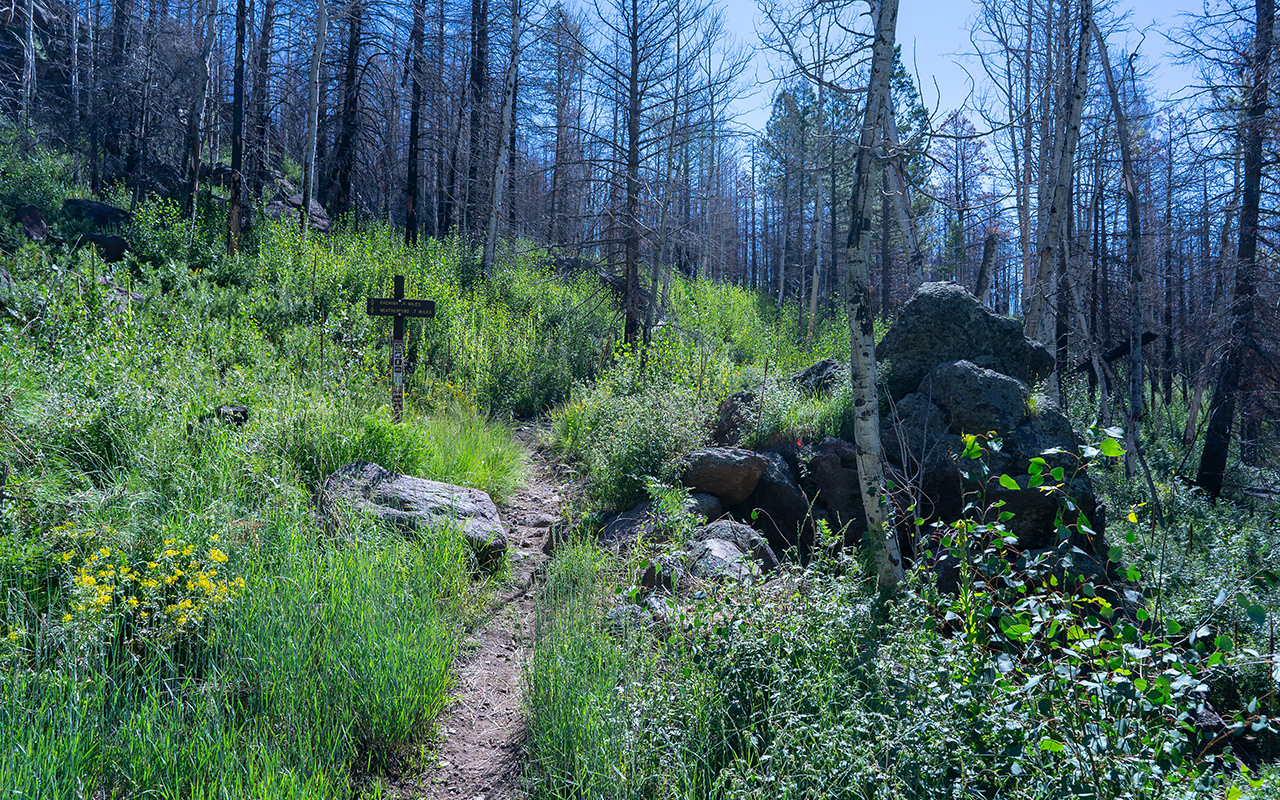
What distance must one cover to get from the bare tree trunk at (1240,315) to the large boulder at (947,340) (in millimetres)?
5533

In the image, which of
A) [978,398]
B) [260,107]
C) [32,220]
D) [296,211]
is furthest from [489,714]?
[260,107]

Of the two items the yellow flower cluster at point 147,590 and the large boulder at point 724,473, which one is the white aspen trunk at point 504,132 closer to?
the large boulder at point 724,473

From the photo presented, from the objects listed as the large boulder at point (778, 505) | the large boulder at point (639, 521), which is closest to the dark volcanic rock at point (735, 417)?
the large boulder at point (778, 505)

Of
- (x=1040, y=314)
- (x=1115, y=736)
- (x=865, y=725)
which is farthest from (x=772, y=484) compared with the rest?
(x=1040, y=314)

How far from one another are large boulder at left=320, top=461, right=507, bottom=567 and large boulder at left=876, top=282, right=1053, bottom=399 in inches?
176

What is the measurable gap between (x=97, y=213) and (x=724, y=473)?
14997 mm

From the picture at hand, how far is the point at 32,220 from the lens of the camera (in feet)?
41.0

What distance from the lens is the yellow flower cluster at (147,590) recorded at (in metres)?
2.87

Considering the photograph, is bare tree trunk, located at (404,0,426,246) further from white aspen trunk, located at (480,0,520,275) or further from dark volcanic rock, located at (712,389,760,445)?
dark volcanic rock, located at (712,389,760,445)

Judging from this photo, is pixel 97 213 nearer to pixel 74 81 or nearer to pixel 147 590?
pixel 74 81

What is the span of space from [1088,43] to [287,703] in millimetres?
11476

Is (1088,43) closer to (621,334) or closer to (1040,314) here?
(1040,314)

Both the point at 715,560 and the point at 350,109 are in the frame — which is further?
the point at 350,109

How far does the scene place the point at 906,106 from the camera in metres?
20.8
